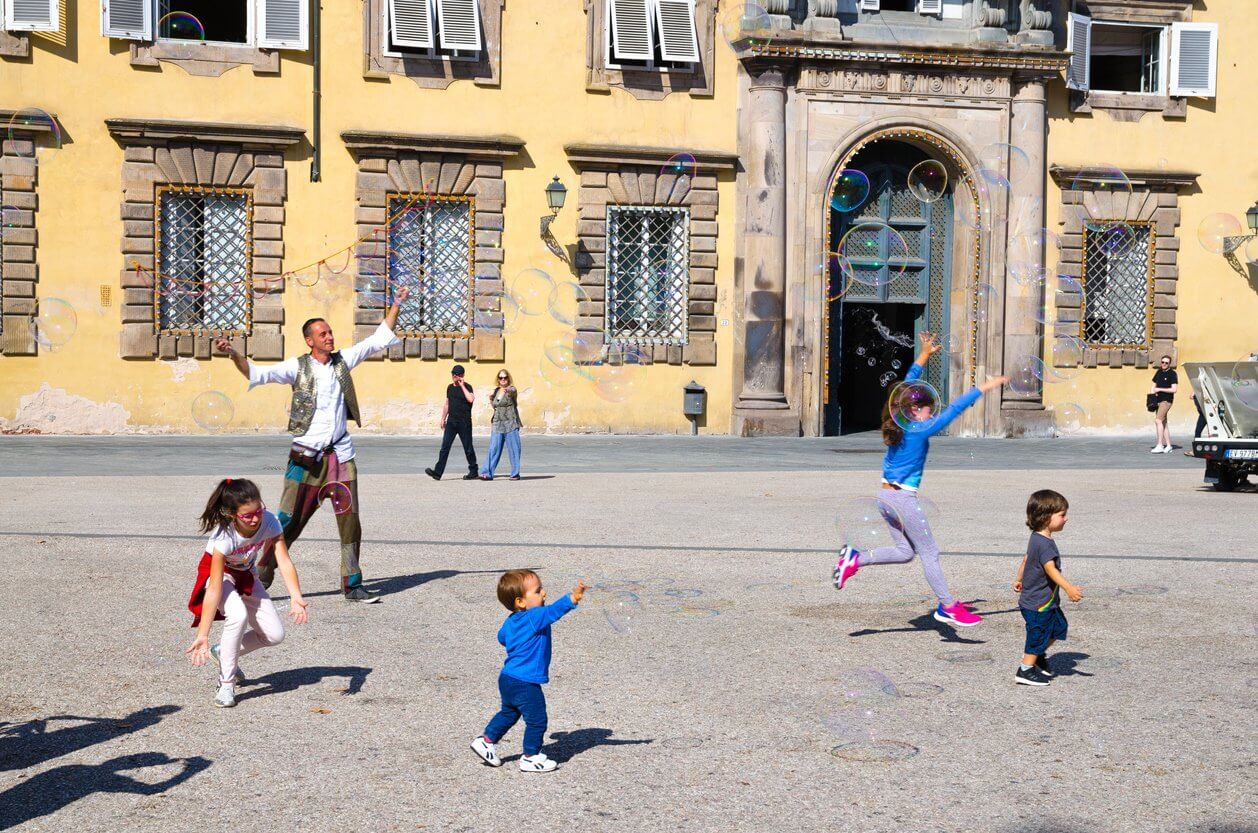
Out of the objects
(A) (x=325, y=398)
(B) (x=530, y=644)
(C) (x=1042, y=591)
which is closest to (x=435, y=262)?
(A) (x=325, y=398)

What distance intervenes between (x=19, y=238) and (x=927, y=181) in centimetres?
1543

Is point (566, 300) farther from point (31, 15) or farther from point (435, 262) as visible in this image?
point (31, 15)

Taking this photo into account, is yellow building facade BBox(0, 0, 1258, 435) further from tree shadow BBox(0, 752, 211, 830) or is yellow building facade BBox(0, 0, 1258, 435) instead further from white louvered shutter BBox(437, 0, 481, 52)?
tree shadow BBox(0, 752, 211, 830)

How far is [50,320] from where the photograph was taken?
24562 millimetres

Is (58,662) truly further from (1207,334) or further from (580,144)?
(1207,334)

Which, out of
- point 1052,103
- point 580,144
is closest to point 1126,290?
point 1052,103

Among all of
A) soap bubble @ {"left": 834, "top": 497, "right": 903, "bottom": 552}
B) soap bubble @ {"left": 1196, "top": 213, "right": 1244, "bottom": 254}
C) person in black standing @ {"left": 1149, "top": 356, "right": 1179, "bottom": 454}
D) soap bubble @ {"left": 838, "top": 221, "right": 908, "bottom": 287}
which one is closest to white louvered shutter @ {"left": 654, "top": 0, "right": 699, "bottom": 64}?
soap bubble @ {"left": 838, "top": 221, "right": 908, "bottom": 287}

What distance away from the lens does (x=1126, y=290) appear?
29188mm

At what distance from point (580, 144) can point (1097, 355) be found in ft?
33.4

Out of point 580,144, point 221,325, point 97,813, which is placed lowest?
point 97,813

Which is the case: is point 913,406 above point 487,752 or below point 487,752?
above

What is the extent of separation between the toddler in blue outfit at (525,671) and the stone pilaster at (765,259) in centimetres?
2077

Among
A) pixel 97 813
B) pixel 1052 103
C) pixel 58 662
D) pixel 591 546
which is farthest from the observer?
pixel 1052 103

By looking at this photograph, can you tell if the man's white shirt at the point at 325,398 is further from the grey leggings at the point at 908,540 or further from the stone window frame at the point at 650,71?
the stone window frame at the point at 650,71
